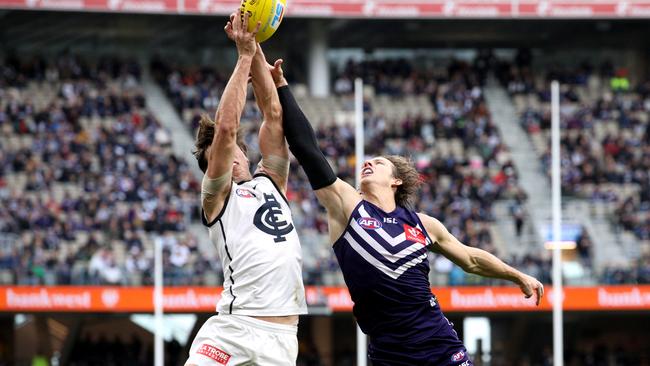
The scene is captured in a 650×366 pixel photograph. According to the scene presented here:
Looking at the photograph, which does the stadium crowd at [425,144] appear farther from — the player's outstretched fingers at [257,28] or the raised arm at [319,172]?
the player's outstretched fingers at [257,28]

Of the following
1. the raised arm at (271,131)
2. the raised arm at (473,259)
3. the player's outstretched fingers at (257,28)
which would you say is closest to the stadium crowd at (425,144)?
the raised arm at (473,259)

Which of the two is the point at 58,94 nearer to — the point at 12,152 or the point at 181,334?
the point at 12,152

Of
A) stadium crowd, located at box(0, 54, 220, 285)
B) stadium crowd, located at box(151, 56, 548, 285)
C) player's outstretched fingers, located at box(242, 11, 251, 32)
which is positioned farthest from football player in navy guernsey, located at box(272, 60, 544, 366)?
stadium crowd, located at box(0, 54, 220, 285)

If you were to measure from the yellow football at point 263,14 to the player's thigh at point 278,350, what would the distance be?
1766 millimetres

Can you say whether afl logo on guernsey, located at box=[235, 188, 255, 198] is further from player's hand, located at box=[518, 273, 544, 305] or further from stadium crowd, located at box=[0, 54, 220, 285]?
stadium crowd, located at box=[0, 54, 220, 285]

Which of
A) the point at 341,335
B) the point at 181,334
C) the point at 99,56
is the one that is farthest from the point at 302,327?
the point at 99,56

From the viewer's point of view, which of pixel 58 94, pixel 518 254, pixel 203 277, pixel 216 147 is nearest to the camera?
pixel 216 147

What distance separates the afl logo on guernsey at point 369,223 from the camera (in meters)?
7.11

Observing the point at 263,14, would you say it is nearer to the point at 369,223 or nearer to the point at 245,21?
the point at 245,21

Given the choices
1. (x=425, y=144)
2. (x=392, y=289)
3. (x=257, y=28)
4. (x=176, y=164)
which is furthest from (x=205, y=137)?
(x=425, y=144)

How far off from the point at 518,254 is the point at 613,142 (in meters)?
5.64

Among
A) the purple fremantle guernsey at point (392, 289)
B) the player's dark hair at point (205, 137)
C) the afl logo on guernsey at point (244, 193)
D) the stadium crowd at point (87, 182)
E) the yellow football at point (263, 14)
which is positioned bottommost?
the purple fremantle guernsey at point (392, 289)

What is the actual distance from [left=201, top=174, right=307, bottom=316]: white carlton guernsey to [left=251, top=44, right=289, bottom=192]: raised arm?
0.23m

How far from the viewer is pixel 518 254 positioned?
25.4m
